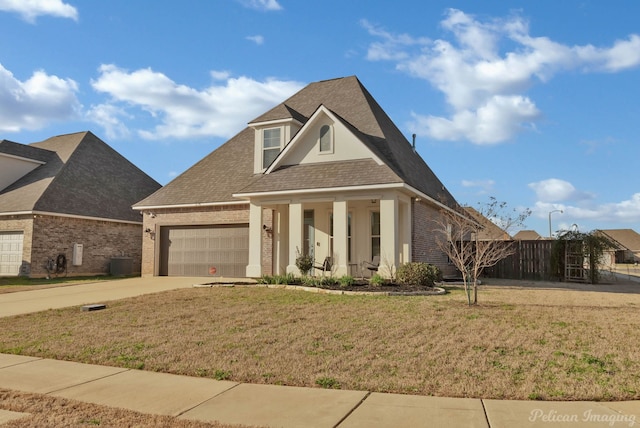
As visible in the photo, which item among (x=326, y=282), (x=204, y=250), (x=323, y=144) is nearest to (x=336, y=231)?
(x=326, y=282)

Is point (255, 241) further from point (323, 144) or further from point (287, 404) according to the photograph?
point (287, 404)

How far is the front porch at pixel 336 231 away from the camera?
16156 mm

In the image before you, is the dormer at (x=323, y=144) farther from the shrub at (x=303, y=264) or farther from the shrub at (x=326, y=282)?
the shrub at (x=326, y=282)

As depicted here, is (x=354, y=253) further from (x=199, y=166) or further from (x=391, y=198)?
(x=199, y=166)

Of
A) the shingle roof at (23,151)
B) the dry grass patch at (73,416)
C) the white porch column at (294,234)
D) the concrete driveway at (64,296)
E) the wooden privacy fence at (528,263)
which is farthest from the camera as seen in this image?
the shingle roof at (23,151)

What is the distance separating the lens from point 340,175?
1702 cm

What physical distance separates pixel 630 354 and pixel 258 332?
5554 millimetres

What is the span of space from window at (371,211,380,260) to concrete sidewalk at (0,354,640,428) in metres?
13.1

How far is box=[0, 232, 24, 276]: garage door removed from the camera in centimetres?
2228

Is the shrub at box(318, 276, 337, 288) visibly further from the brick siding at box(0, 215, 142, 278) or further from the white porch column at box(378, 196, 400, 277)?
the brick siding at box(0, 215, 142, 278)

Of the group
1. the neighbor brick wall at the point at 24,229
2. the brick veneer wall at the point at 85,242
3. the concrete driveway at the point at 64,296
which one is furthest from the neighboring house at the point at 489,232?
the neighbor brick wall at the point at 24,229

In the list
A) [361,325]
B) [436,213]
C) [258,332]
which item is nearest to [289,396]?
[258,332]

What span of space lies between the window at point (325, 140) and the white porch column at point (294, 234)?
2438 mm

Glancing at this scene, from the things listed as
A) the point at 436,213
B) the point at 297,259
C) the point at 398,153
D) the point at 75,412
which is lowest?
the point at 75,412
